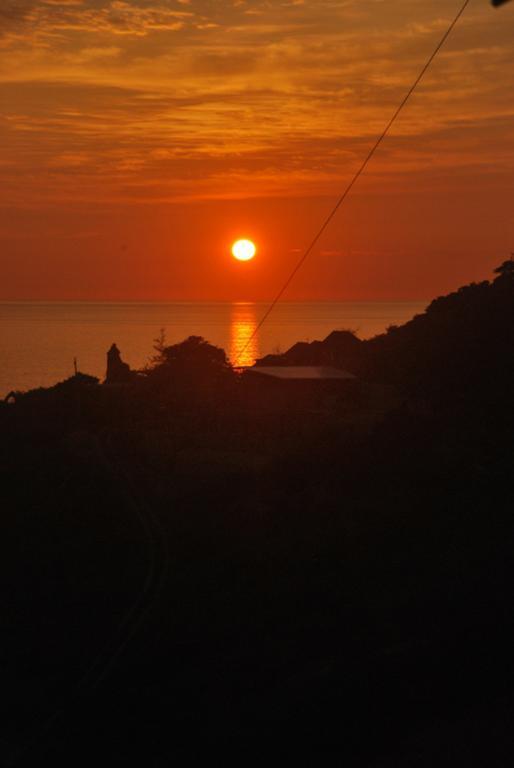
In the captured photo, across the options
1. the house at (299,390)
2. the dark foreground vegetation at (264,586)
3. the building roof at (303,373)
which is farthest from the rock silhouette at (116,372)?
the dark foreground vegetation at (264,586)

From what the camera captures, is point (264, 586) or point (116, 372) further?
point (116, 372)

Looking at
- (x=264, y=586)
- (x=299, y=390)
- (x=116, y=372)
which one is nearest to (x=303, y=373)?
(x=299, y=390)

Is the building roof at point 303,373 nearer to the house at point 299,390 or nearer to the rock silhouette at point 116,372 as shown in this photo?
the house at point 299,390

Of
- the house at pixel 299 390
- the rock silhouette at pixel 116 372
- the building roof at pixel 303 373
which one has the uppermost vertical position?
the rock silhouette at pixel 116 372

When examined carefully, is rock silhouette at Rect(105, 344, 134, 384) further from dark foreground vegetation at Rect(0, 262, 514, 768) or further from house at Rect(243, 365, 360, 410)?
dark foreground vegetation at Rect(0, 262, 514, 768)

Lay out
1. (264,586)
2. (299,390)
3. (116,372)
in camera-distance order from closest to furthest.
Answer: (264,586) < (299,390) < (116,372)

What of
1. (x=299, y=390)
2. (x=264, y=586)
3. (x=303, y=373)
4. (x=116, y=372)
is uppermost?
(x=116, y=372)

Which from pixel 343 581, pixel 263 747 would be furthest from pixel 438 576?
pixel 263 747

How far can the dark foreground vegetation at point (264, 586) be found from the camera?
15.7m

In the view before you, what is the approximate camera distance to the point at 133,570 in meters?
22.3

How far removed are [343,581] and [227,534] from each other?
395 cm

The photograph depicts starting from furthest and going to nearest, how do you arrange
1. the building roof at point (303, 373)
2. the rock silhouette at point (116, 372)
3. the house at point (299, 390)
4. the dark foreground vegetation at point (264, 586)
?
the rock silhouette at point (116, 372), the building roof at point (303, 373), the house at point (299, 390), the dark foreground vegetation at point (264, 586)

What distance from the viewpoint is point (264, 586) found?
2094cm

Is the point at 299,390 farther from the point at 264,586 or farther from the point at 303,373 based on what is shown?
the point at 264,586
